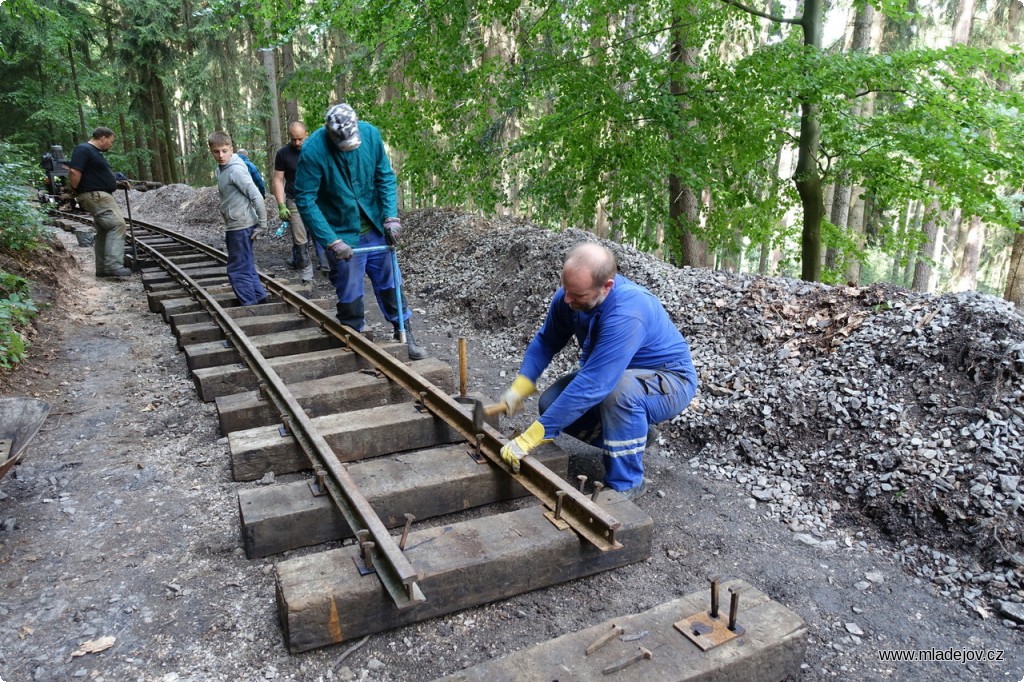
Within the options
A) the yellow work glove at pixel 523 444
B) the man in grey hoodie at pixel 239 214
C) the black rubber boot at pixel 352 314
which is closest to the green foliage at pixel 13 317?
the man in grey hoodie at pixel 239 214

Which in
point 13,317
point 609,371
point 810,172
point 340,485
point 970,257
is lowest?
point 970,257

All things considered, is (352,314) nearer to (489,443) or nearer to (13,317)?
(489,443)

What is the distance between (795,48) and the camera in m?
7.50

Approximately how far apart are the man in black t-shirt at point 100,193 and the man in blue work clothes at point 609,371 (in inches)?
327

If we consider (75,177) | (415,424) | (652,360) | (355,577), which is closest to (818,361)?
(652,360)

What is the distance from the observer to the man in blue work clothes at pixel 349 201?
523cm

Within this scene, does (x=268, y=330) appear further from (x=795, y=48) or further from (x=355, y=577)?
(x=795, y=48)

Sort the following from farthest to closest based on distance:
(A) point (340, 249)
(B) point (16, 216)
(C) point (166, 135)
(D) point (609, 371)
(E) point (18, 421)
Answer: (C) point (166, 135), (B) point (16, 216), (A) point (340, 249), (E) point (18, 421), (D) point (609, 371)

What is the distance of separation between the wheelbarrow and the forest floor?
40cm

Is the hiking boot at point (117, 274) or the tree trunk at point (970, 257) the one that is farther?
the tree trunk at point (970, 257)

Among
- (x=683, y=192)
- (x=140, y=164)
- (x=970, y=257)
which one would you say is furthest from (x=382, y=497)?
(x=140, y=164)

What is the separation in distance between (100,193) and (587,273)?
29.7ft

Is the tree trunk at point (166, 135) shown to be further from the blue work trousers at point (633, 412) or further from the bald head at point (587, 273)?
the blue work trousers at point (633, 412)

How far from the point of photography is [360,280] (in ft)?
18.6
